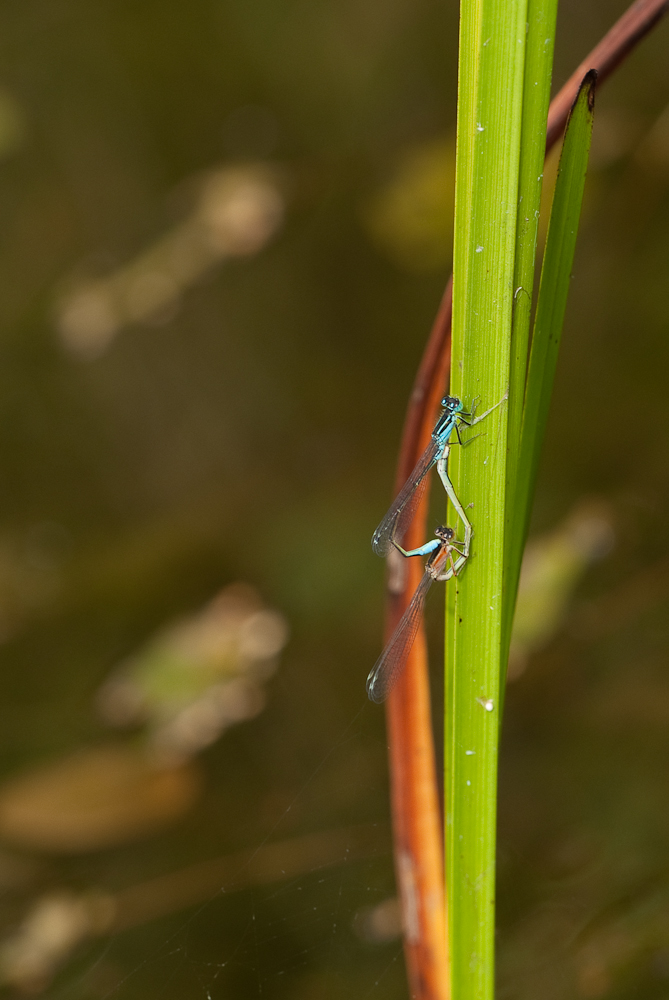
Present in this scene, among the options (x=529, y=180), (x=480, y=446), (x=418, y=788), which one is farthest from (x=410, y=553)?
(x=529, y=180)

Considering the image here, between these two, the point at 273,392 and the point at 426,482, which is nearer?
the point at 426,482

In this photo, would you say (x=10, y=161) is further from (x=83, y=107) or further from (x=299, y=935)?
(x=299, y=935)

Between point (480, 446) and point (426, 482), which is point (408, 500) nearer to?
point (426, 482)

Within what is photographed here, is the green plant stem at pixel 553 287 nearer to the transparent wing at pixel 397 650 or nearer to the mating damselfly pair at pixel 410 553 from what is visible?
the mating damselfly pair at pixel 410 553

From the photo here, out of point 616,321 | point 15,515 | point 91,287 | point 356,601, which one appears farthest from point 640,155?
point 15,515

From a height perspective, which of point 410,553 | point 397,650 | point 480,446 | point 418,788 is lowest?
point 418,788

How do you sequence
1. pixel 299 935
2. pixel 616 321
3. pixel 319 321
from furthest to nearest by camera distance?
pixel 319 321, pixel 616 321, pixel 299 935

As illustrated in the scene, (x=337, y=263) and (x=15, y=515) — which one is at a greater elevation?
(x=337, y=263)

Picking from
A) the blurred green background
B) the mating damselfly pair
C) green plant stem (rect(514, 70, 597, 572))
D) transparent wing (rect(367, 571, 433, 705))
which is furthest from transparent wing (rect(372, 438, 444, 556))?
the blurred green background
